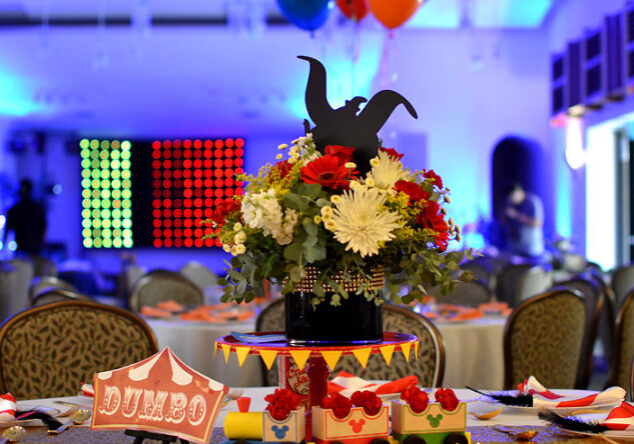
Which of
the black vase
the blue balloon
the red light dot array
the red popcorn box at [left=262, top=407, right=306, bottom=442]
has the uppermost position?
the blue balloon

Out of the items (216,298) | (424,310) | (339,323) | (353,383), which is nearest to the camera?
(339,323)

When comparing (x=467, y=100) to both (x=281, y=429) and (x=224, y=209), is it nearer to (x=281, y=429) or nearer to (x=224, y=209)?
(x=224, y=209)

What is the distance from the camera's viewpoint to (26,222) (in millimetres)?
10523

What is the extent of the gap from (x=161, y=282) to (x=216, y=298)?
2.29 ft

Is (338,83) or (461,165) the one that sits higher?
(338,83)

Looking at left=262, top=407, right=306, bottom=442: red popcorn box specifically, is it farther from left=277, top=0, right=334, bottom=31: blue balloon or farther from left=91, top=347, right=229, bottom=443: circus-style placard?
left=277, top=0, right=334, bottom=31: blue balloon

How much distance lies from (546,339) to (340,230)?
1977 mm

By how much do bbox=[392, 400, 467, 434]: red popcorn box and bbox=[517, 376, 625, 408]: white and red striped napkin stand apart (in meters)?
0.43

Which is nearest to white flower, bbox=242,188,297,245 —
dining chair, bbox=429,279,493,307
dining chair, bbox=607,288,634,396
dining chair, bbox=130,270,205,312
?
dining chair, bbox=607,288,634,396

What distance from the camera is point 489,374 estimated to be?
3.53 m

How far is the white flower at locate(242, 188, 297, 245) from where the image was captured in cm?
122

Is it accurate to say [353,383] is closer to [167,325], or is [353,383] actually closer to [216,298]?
[167,325]

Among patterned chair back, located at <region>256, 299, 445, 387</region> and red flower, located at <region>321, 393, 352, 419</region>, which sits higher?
red flower, located at <region>321, 393, 352, 419</region>

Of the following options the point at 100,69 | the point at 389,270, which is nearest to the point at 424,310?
the point at 389,270
